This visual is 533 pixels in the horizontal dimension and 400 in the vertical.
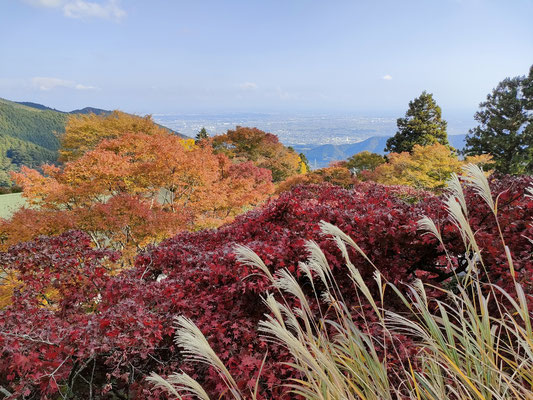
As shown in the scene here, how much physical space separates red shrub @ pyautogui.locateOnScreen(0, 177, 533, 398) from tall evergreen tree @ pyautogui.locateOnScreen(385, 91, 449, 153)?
2310 cm

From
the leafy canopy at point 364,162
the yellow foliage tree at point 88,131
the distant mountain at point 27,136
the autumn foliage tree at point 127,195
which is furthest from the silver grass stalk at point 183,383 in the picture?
the distant mountain at point 27,136

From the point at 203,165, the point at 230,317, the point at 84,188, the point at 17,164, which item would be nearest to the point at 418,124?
the point at 203,165

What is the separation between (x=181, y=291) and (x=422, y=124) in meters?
25.6

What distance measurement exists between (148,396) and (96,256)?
1571 mm

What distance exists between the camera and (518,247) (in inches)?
85.1

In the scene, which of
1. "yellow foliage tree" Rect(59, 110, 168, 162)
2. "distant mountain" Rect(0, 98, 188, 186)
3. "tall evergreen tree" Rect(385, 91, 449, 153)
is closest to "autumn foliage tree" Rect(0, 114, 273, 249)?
"yellow foliage tree" Rect(59, 110, 168, 162)

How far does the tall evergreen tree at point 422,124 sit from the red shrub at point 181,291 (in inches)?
909

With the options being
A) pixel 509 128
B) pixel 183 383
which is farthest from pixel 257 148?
pixel 183 383

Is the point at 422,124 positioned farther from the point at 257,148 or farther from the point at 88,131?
the point at 88,131

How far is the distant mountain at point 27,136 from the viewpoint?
6975 centimetres

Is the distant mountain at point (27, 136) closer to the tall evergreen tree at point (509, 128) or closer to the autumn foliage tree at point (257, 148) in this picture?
the autumn foliage tree at point (257, 148)

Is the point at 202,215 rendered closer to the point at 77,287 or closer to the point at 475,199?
the point at 77,287

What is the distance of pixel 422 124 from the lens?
23.3 metres

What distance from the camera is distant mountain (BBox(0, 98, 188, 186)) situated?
2746 inches
